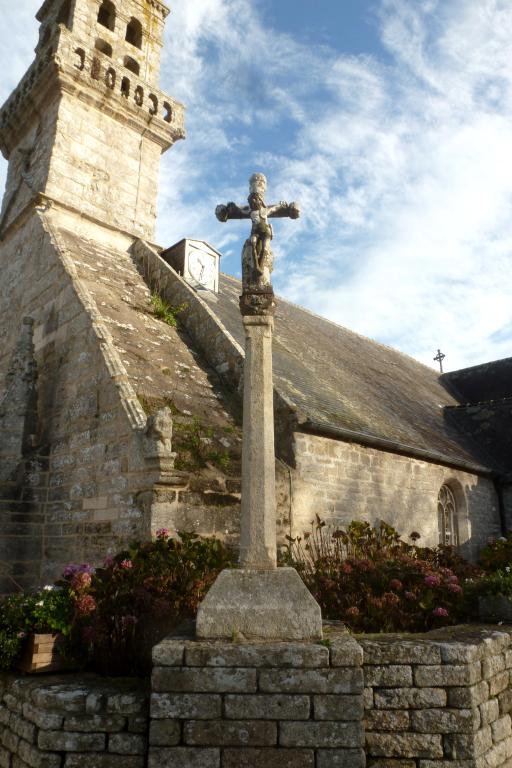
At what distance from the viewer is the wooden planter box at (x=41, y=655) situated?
4.18 meters

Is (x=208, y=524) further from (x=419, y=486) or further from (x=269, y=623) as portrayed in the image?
(x=419, y=486)

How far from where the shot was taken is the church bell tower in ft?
37.9

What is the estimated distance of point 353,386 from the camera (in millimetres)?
11688

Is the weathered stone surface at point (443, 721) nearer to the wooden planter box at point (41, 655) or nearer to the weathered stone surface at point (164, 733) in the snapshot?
the weathered stone surface at point (164, 733)

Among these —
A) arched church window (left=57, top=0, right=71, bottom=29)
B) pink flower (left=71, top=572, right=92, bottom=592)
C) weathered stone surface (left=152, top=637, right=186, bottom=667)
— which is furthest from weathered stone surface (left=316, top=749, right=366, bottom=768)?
arched church window (left=57, top=0, right=71, bottom=29)

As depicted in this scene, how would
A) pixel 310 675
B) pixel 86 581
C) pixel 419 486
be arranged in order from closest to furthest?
pixel 310 675 < pixel 86 581 < pixel 419 486

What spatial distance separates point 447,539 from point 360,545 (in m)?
4.97

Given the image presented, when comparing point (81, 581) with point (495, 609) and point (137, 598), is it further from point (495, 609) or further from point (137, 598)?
point (495, 609)

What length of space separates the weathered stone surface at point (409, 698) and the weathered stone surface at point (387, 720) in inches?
1.5

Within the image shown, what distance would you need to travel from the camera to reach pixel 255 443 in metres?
4.07

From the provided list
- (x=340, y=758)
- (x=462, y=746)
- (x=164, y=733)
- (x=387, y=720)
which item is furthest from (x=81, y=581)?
(x=462, y=746)

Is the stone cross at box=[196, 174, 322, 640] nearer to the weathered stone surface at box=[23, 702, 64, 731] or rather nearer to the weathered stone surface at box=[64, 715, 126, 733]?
the weathered stone surface at box=[64, 715, 126, 733]

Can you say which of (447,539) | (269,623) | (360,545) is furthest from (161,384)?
(447,539)

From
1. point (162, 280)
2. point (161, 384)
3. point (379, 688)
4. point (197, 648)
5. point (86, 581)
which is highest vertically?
point (162, 280)
